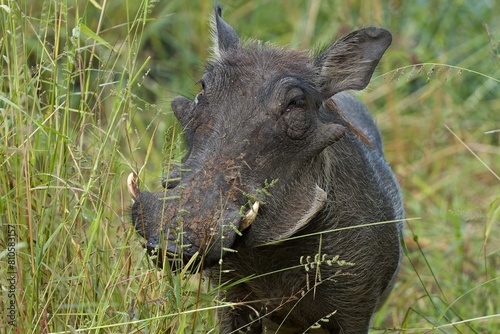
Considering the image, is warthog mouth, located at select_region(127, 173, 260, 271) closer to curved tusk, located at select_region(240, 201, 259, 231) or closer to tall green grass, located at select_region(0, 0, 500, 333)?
curved tusk, located at select_region(240, 201, 259, 231)

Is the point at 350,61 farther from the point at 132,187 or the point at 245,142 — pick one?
the point at 132,187

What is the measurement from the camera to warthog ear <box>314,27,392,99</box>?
391 cm

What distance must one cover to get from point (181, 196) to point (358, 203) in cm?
93

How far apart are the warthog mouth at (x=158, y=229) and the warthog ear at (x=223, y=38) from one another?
2.98ft

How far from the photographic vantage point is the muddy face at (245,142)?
3254mm

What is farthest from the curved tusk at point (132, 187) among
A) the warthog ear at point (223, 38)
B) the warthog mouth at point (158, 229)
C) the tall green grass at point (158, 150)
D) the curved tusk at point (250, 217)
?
the warthog ear at point (223, 38)

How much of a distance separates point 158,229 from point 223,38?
3.65 ft

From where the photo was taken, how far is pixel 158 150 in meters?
7.39

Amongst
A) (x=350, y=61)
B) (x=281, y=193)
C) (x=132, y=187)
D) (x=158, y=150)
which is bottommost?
(x=158, y=150)

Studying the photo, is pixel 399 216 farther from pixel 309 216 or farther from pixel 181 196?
pixel 181 196

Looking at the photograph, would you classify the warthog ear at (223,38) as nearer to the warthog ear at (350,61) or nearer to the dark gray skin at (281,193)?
the dark gray skin at (281,193)

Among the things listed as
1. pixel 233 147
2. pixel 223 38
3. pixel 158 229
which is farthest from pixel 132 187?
pixel 223 38

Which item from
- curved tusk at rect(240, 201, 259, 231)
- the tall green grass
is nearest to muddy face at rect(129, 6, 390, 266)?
curved tusk at rect(240, 201, 259, 231)

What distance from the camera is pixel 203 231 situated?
10.6ft
